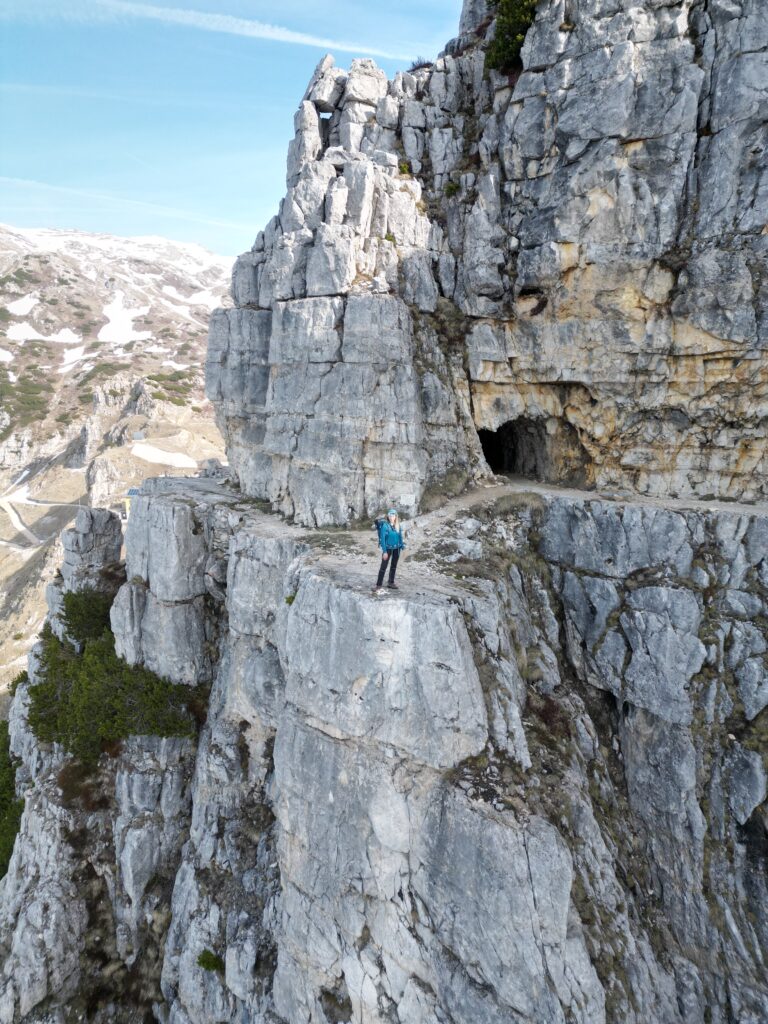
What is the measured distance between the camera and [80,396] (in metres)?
82.9

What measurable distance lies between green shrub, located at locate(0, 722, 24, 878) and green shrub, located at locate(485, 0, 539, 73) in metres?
40.9

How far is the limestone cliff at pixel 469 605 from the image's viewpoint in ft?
46.9

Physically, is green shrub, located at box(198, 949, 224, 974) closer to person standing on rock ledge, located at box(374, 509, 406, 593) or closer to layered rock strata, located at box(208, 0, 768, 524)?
person standing on rock ledge, located at box(374, 509, 406, 593)

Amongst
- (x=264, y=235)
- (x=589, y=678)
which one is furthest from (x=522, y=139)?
(x=589, y=678)

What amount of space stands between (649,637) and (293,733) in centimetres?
1315

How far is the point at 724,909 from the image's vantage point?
1625 cm

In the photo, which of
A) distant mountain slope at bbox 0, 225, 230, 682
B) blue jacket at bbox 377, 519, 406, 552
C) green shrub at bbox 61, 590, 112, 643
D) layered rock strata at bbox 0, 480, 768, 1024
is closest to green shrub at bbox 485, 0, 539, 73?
layered rock strata at bbox 0, 480, 768, 1024

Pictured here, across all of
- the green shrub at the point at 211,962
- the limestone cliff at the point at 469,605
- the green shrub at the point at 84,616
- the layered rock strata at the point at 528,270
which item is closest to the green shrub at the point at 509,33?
the layered rock strata at the point at 528,270

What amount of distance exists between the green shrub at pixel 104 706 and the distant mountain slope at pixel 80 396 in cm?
2105

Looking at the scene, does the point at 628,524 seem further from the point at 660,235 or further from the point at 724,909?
the point at 724,909

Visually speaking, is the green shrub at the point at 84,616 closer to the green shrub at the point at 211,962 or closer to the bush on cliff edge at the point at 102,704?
the bush on cliff edge at the point at 102,704

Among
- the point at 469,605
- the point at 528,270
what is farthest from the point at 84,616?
the point at 528,270

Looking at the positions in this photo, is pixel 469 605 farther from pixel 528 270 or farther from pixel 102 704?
pixel 102 704

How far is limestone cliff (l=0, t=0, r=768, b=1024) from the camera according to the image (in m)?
14.3
